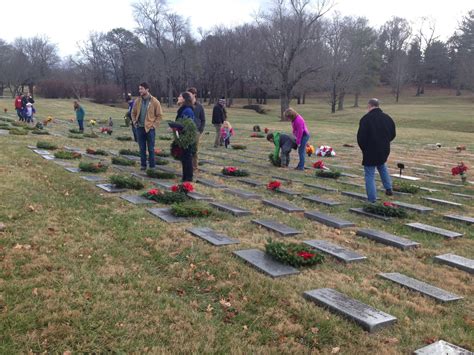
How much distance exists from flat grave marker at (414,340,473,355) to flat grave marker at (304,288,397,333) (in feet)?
1.16

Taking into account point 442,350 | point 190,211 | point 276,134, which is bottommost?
point 442,350

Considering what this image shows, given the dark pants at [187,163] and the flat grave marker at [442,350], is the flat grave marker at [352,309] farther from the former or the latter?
the dark pants at [187,163]

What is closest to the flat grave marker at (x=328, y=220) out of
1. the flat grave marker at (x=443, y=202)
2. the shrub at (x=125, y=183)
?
the flat grave marker at (x=443, y=202)

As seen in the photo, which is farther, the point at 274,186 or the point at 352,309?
the point at 274,186

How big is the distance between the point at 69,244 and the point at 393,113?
47380 mm

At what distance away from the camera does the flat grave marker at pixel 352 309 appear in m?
3.28

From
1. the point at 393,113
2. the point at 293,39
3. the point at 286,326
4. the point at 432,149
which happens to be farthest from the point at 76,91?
the point at 286,326

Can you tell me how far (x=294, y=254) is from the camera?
4.48 metres

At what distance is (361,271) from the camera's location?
445cm

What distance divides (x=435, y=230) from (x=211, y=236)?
328 cm

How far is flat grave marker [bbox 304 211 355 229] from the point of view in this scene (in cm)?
610

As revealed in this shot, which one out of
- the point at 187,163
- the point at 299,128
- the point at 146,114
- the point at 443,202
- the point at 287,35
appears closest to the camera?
the point at 443,202

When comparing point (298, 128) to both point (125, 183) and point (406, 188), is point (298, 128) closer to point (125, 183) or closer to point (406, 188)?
point (406, 188)

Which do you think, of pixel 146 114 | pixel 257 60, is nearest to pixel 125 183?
pixel 146 114
